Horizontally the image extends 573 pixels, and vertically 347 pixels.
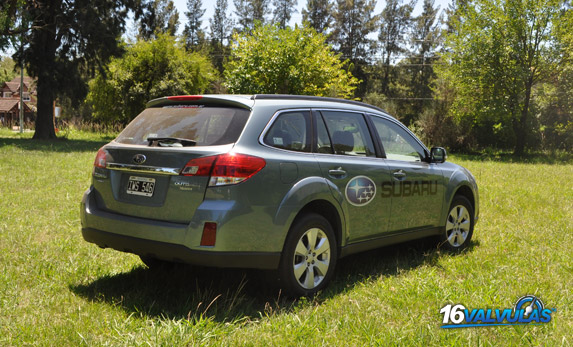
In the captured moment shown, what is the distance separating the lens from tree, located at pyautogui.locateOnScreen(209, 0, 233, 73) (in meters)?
65.8

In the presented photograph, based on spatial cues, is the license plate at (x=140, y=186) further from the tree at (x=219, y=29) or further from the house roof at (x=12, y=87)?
the house roof at (x=12, y=87)

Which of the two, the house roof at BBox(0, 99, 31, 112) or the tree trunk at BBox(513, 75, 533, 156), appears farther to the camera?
the house roof at BBox(0, 99, 31, 112)

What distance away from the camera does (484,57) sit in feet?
101

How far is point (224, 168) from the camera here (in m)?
3.82

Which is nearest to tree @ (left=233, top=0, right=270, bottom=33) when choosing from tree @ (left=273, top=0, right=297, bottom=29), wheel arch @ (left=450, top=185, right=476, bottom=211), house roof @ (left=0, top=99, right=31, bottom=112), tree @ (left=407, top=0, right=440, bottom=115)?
tree @ (left=273, top=0, right=297, bottom=29)

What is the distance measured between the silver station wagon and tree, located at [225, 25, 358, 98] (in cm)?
2344

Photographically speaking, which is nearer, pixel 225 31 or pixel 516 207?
pixel 516 207

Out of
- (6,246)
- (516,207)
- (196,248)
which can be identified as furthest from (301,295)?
(516,207)

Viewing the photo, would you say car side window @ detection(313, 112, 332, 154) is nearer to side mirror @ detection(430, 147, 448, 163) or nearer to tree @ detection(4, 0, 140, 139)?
side mirror @ detection(430, 147, 448, 163)

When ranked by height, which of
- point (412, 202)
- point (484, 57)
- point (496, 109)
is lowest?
point (412, 202)

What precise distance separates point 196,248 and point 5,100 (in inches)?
3352

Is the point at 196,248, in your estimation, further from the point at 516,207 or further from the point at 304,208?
the point at 516,207

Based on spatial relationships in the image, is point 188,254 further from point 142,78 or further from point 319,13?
point 319,13

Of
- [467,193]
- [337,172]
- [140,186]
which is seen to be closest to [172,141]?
[140,186]
